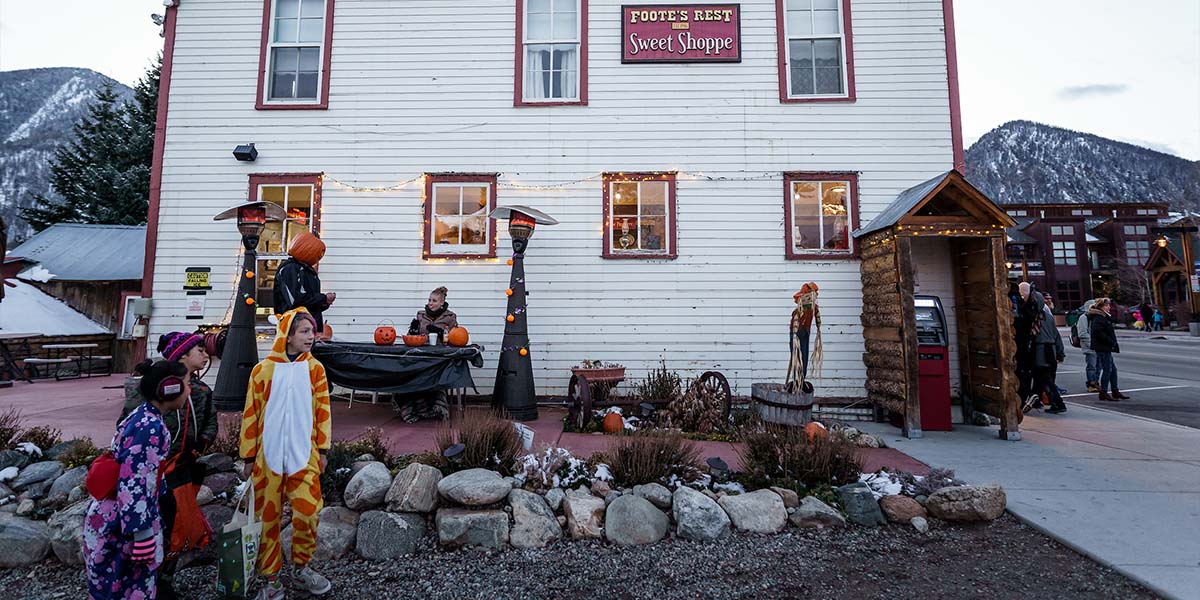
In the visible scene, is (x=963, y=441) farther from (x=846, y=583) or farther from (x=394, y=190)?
(x=394, y=190)

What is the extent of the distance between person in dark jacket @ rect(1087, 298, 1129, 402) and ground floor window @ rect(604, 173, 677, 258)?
8.63 metres

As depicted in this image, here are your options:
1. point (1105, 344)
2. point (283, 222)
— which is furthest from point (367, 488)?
point (1105, 344)

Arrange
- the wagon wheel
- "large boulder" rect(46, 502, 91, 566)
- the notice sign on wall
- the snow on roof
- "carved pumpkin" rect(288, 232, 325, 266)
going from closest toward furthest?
"large boulder" rect(46, 502, 91, 566) → "carved pumpkin" rect(288, 232, 325, 266) → the wagon wheel → the notice sign on wall → the snow on roof

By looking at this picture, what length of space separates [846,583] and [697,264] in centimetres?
525

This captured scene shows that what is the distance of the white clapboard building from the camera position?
787 centimetres

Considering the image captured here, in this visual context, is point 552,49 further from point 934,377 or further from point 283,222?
point 934,377

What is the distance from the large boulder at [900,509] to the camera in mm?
4137

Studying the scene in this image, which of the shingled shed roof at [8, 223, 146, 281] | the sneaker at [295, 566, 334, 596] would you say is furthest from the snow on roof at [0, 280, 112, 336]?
the sneaker at [295, 566, 334, 596]

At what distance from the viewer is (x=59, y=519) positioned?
383cm

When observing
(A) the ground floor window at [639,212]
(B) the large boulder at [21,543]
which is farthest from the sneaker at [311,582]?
(A) the ground floor window at [639,212]

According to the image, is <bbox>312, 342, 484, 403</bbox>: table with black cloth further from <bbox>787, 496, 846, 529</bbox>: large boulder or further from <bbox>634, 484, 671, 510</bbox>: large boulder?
<bbox>787, 496, 846, 529</bbox>: large boulder

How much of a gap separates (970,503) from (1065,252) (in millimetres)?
64138

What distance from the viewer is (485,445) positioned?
439 cm

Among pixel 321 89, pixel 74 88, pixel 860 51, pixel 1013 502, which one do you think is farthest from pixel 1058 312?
pixel 74 88
